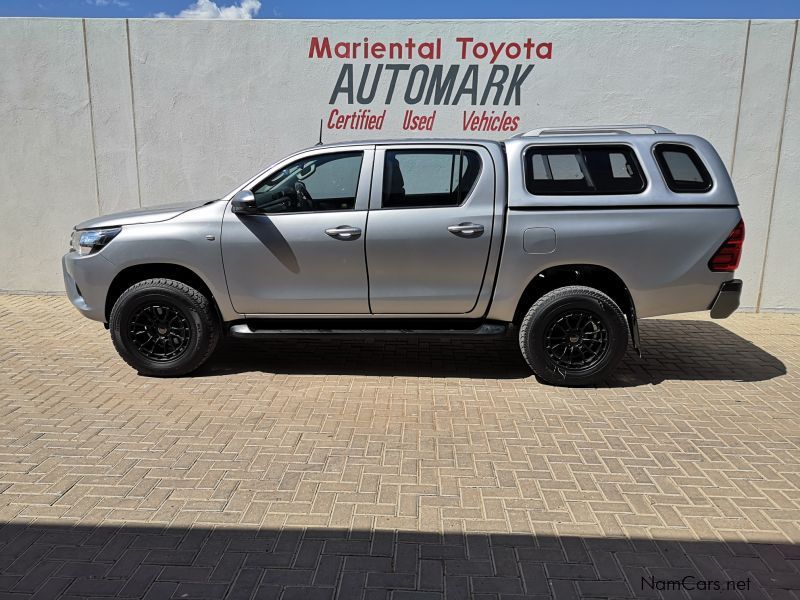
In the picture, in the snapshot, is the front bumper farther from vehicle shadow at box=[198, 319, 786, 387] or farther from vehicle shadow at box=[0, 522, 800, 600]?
vehicle shadow at box=[0, 522, 800, 600]

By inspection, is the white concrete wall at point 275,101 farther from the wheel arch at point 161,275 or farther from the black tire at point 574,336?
the black tire at point 574,336

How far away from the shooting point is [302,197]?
505 cm

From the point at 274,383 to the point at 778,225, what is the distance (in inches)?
252

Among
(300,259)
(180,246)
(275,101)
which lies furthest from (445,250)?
(275,101)

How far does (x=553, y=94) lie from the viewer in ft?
24.3

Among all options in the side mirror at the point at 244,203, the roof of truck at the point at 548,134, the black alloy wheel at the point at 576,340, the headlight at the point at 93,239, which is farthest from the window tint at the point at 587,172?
the headlight at the point at 93,239

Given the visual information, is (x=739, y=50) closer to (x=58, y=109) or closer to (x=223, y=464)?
(x=223, y=464)

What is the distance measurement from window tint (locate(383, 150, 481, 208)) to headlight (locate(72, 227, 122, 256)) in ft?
7.56

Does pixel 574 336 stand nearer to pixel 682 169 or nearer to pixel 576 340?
pixel 576 340

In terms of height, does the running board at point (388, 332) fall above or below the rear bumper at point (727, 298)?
below

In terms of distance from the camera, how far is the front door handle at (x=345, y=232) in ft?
15.9

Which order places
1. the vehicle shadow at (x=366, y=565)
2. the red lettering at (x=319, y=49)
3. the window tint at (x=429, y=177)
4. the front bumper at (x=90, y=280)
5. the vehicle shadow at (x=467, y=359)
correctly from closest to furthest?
the vehicle shadow at (x=366, y=565) < the window tint at (x=429, y=177) < the front bumper at (x=90, y=280) < the vehicle shadow at (x=467, y=359) < the red lettering at (x=319, y=49)

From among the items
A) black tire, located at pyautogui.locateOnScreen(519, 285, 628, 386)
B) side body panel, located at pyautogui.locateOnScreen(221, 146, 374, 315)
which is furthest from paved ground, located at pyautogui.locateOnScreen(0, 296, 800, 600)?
side body panel, located at pyautogui.locateOnScreen(221, 146, 374, 315)

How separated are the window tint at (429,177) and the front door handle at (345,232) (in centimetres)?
32
